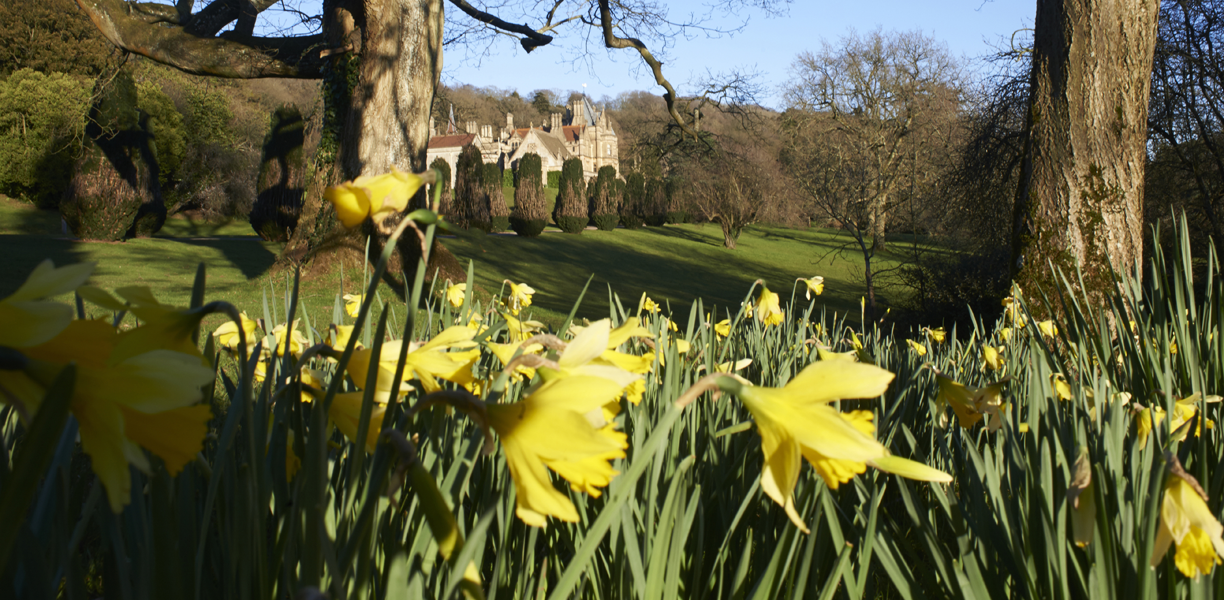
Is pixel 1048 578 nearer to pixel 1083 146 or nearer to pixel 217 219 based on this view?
pixel 1083 146

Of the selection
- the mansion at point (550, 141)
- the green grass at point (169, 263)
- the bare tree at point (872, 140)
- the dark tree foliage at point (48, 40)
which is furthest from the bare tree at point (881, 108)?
the mansion at point (550, 141)

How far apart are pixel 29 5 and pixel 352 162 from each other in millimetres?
20447

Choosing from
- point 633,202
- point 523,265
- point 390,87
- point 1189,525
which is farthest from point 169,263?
point 633,202

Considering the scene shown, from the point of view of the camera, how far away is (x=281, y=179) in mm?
15969

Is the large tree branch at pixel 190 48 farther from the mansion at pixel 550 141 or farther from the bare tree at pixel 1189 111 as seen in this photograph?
the mansion at pixel 550 141

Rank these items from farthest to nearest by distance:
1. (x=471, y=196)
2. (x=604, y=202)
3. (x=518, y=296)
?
(x=604, y=202) < (x=471, y=196) < (x=518, y=296)

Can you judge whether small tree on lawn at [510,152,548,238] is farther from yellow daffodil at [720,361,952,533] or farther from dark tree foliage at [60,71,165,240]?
yellow daffodil at [720,361,952,533]

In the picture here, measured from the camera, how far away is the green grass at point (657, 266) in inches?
480

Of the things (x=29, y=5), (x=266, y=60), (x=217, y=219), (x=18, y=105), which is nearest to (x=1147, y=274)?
(x=266, y=60)

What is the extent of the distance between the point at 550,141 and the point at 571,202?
37.7 metres

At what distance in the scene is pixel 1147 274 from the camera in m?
6.55

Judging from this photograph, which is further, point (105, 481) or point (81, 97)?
point (81, 97)

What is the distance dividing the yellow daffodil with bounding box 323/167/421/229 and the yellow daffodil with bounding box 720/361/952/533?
11.3 inches

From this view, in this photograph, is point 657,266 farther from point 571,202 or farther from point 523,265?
point 571,202
